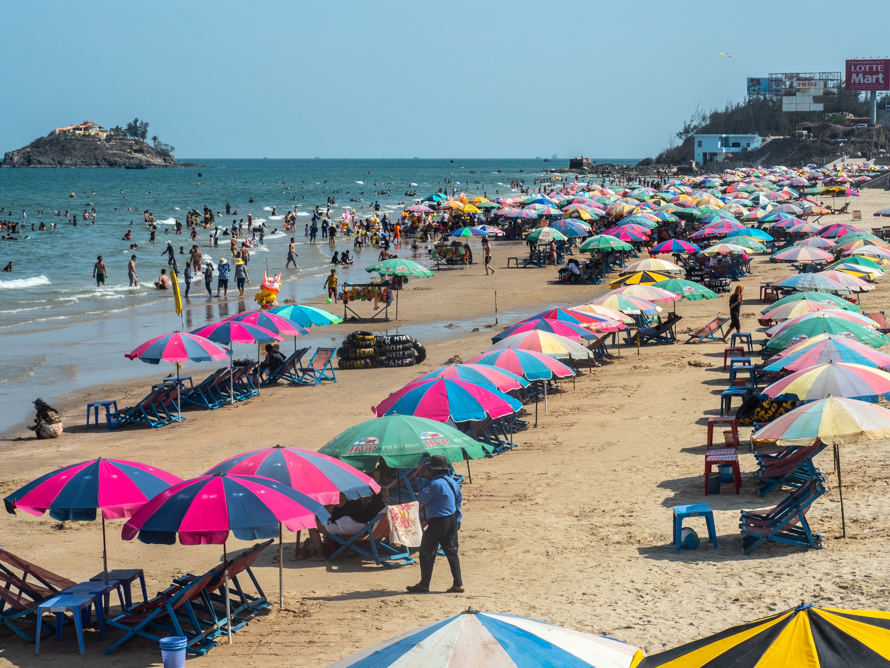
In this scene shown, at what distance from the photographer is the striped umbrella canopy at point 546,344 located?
13641 millimetres

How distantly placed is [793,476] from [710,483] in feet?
2.74

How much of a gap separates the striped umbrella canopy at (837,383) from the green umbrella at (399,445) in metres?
3.39

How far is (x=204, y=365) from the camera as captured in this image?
19469 millimetres

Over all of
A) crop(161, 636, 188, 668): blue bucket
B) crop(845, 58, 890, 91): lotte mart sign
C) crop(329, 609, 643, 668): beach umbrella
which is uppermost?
crop(845, 58, 890, 91): lotte mart sign

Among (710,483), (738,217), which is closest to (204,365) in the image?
(710,483)

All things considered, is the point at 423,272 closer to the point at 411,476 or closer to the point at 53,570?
the point at 411,476

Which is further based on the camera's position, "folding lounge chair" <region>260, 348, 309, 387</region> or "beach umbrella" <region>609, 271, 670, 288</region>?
"beach umbrella" <region>609, 271, 670, 288</region>

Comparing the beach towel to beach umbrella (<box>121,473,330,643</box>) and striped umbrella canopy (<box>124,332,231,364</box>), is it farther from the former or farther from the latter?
striped umbrella canopy (<box>124,332,231,364</box>)

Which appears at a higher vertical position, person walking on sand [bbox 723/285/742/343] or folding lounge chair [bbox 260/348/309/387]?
person walking on sand [bbox 723/285/742/343]

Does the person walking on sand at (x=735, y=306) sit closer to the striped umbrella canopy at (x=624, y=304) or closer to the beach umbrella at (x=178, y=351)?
the striped umbrella canopy at (x=624, y=304)

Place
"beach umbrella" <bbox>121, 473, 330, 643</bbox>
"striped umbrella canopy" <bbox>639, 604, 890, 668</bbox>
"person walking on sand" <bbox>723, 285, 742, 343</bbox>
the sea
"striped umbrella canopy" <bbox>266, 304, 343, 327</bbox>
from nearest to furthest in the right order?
"striped umbrella canopy" <bbox>639, 604, 890, 668</bbox>, "beach umbrella" <bbox>121, 473, 330, 643</bbox>, "striped umbrella canopy" <bbox>266, 304, 343, 327</bbox>, "person walking on sand" <bbox>723, 285, 742, 343</bbox>, the sea

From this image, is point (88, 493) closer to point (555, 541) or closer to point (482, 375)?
point (555, 541)

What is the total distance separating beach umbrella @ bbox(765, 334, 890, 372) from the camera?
10555 millimetres

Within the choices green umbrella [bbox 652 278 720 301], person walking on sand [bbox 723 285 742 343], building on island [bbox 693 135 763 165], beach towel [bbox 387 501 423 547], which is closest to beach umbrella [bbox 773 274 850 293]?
person walking on sand [bbox 723 285 742 343]
